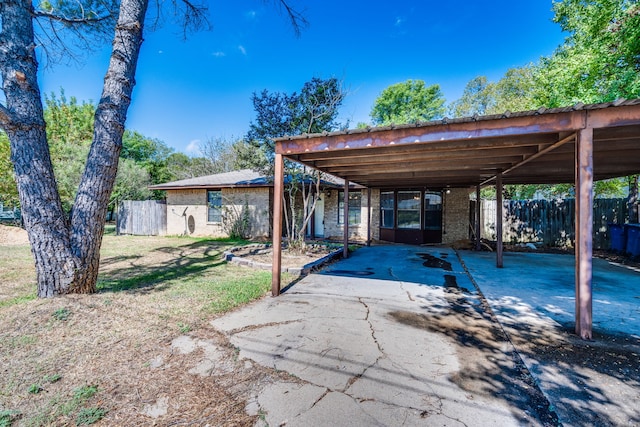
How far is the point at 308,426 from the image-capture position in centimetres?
190

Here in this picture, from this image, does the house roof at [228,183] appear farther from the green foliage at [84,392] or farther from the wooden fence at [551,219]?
the green foliage at [84,392]

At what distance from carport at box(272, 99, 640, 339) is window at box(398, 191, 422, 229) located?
454 centimetres

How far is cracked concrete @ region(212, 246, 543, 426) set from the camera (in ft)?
6.72

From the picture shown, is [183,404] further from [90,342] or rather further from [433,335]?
[433,335]

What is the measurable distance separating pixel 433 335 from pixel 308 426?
6.95 feet

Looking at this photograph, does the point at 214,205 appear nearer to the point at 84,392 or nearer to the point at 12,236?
the point at 12,236

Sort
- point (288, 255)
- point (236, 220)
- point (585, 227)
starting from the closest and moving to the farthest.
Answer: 1. point (585, 227)
2. point (288, 255)
3. point (236, 220)

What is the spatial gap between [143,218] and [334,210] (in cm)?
1030

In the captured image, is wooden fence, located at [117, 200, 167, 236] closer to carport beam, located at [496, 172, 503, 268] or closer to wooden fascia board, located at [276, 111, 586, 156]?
wooden fascia board, located at [276, 111, 586, 156]

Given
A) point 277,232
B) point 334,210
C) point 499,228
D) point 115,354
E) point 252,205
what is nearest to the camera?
point 115,354

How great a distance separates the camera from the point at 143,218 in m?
14.9

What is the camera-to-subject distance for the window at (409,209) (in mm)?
11891

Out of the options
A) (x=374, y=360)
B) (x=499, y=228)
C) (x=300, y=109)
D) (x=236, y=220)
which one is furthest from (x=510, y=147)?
(x=236, y=220)

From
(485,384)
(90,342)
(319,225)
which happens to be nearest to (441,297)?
(485,384)
